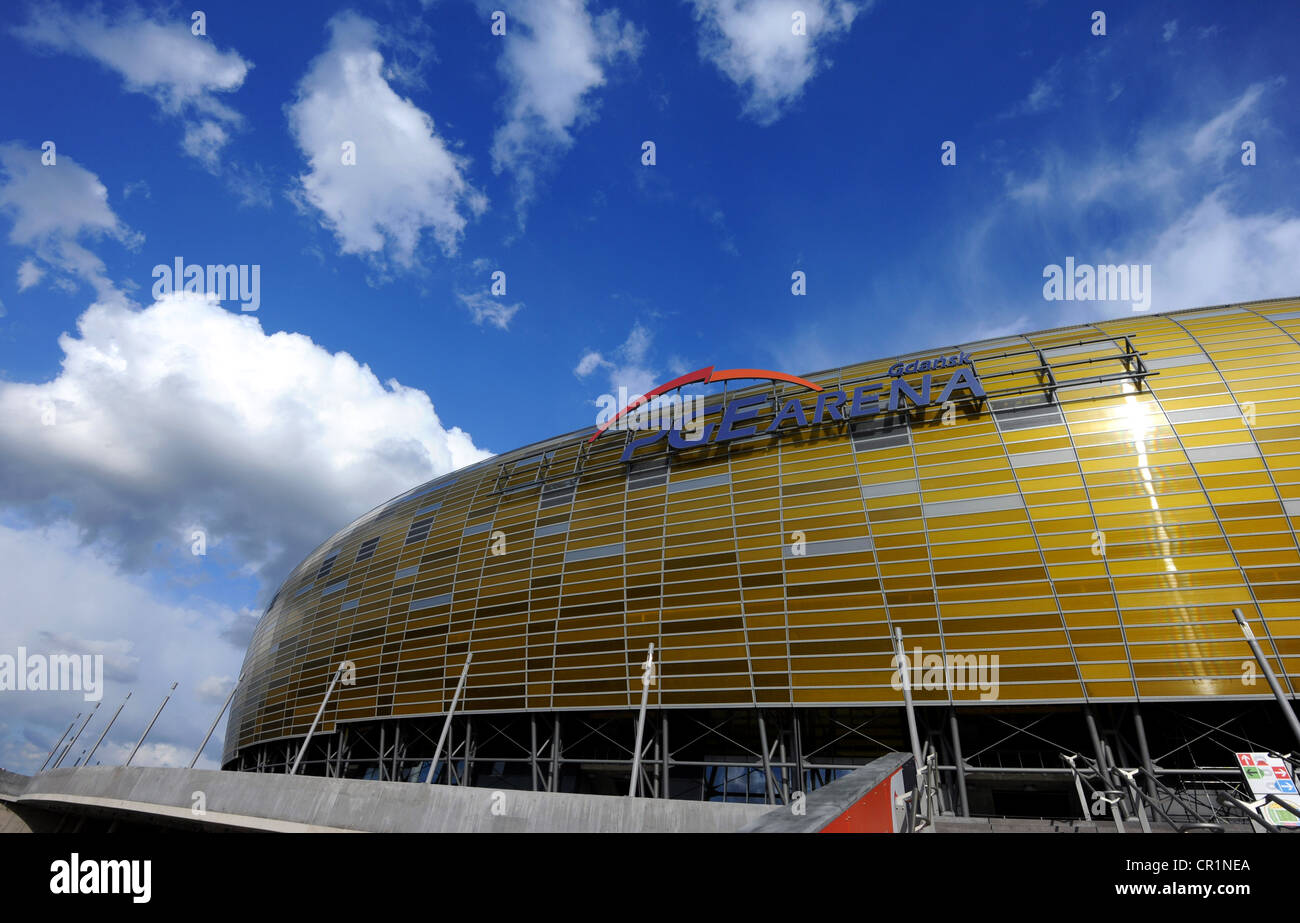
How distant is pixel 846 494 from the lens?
32906 mm

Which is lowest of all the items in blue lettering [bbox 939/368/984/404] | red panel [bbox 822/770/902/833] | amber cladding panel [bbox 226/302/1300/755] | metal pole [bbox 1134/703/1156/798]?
metal pole [bbox 1134/703/1156/798]

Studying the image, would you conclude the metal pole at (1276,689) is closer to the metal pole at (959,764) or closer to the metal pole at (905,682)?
the metal pole at (959,764)

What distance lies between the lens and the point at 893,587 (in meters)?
29.8

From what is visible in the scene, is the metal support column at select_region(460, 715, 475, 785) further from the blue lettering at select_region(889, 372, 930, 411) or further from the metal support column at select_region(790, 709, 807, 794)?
the blue lettering at select_region(889, 372, 930, 411)

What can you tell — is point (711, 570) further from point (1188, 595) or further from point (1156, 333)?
point (1156, 333)

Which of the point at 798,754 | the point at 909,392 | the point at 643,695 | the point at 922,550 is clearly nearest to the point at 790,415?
the point at 909,392

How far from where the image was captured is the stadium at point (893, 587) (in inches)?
1033

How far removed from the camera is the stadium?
26234mm

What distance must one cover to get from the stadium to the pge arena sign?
7.1 inches

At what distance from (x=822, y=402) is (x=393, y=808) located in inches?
1088

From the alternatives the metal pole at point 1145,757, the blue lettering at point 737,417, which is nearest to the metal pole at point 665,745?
the blue lettering at point 737,417

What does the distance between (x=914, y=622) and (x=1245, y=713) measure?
1161cm

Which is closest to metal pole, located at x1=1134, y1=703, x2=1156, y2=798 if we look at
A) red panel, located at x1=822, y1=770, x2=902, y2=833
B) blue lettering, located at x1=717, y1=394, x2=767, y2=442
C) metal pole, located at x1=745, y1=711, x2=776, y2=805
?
metal pole, located at x1=745, y1=711, x2=776, y2=805
